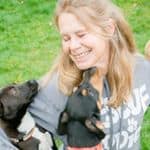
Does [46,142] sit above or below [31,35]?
above

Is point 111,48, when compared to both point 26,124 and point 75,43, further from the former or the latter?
point 26,124

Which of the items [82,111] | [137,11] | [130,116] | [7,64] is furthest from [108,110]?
[137,11]

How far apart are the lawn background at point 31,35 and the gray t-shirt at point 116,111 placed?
2.82 metres

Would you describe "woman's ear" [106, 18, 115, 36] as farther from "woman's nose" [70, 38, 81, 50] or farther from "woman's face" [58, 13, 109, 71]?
"woman's nose" [70, 38, 81, 50]

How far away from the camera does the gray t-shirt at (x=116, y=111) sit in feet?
12.9

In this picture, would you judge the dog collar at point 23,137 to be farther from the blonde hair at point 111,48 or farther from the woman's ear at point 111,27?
the woman's ear at point 111,27

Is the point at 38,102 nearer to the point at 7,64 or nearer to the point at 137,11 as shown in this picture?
the point at 7,64

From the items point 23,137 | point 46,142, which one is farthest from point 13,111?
point 46,142

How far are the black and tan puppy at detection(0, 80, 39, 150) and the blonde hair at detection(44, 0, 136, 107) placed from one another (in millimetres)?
686

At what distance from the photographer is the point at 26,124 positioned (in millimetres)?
4605

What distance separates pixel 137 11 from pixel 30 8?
1.59m

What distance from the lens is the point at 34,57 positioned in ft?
24.7

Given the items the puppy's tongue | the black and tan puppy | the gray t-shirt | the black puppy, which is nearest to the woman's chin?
the gray t-shirt

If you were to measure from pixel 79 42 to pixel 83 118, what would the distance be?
0.62 meters
